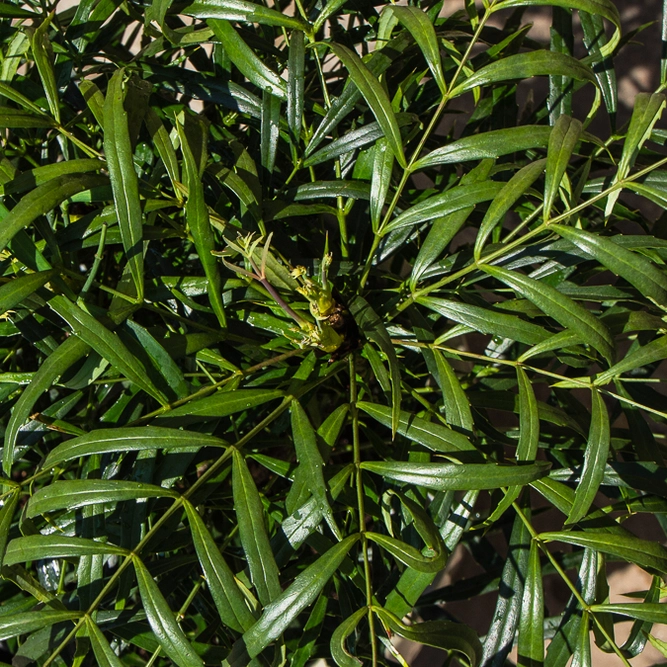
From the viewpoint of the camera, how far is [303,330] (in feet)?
1.46

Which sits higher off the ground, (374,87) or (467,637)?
(374,87)

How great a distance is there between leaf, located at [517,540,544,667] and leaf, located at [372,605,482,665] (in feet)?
0.21

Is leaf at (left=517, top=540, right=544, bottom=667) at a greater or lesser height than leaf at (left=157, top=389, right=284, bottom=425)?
lesser

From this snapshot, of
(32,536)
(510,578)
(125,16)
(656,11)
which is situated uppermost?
(125,16)

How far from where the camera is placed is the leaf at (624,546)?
40 cm

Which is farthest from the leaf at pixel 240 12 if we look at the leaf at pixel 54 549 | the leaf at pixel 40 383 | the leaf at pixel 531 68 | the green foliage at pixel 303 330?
the leaf at pixel 54 549

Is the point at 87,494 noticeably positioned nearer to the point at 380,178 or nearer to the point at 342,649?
the point at 342,649

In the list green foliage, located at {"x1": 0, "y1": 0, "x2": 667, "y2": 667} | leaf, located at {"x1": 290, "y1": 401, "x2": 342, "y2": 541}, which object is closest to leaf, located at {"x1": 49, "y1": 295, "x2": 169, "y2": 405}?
green foliage, located at {"x1": 0, "y1": 0, "x2": 667, "y2": 667}

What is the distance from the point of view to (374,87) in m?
0.39

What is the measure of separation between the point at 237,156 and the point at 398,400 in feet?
0.69

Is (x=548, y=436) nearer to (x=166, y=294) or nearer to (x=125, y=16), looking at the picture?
(x=166, y=294)

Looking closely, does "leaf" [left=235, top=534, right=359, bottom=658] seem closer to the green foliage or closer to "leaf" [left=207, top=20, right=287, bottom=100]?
the green foliage

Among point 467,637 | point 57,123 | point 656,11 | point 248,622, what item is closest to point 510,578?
point 467,637

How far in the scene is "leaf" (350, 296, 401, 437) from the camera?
1.22 ft
